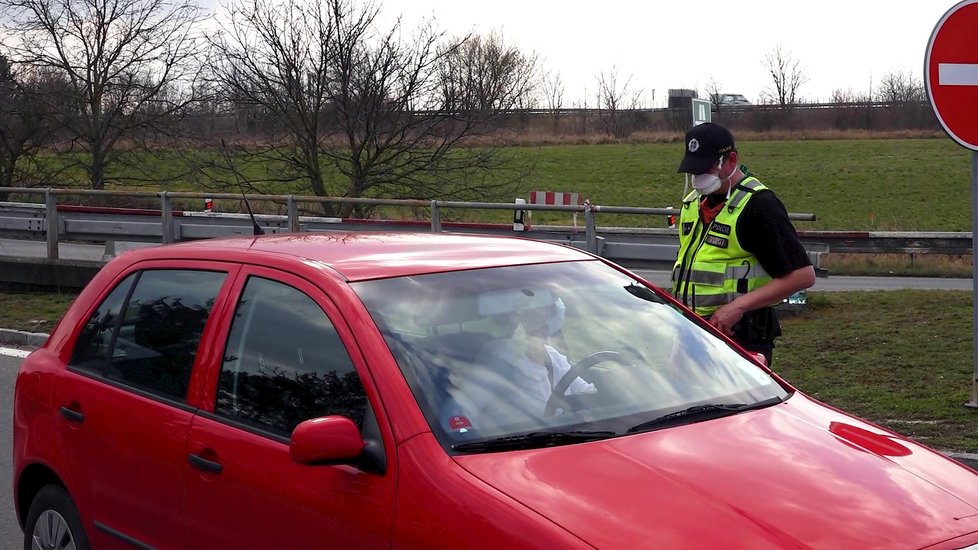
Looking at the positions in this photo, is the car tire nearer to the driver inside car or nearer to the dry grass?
the driver inside car

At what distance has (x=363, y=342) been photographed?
3.28m

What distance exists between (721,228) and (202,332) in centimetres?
233

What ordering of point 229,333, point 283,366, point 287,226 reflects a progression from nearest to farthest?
point 283,366
point 229,333
point 287,226

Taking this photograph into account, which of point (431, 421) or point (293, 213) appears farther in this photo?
point (293, 213)

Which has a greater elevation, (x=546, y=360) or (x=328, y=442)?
(x=546, y=360)

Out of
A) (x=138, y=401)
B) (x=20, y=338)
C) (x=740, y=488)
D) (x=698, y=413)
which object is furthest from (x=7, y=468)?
(x=740, y=488)

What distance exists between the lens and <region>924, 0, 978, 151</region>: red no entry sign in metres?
7.42

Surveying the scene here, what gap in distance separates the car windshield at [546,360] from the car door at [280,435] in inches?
7.3

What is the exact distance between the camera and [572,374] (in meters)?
3.45

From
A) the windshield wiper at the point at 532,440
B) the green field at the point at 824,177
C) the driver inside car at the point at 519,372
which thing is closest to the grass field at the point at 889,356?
the driver inside car at the point at 519,372

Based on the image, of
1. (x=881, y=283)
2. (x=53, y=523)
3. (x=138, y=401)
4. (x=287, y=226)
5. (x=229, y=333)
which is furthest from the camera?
(x=881, y=283)

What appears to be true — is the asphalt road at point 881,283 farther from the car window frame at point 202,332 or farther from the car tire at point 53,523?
the car tire at point 53,523

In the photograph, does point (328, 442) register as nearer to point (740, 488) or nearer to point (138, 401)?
point (740, 488)

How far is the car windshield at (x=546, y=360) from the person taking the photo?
317 cm
